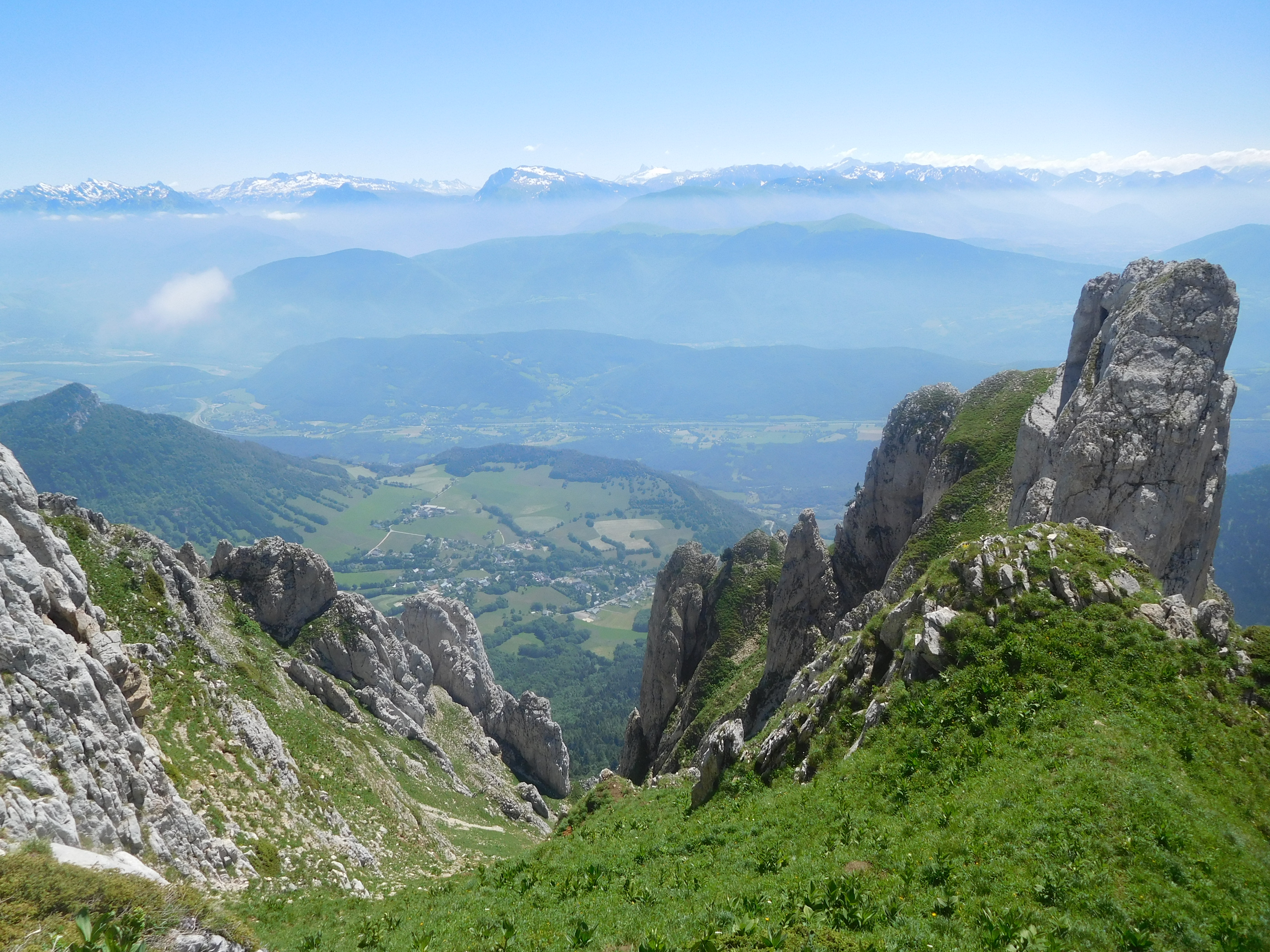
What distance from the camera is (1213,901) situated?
15047 mm

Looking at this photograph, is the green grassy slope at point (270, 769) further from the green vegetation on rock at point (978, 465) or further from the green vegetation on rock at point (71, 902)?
the green vegetation on rock at point (978, 465)

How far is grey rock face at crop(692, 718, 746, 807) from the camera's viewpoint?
1144 inches

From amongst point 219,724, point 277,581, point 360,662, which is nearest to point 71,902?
point 219,724

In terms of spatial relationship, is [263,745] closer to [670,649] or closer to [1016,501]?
[670,649]

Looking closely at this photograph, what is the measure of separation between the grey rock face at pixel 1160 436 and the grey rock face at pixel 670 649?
110 ft

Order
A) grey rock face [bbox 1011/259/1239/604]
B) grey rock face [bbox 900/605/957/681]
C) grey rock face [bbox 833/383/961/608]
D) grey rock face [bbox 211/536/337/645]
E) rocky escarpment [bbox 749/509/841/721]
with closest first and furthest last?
grey rock face [bbox 900/605/957/681]
grey rock face [bbox 1011/259/1239/604]
rocky escarpment [bbox 749/509/841/721]
grey rock face [bbox 211/536/337/645]
grey rock face [bbox 833/383/961/608]

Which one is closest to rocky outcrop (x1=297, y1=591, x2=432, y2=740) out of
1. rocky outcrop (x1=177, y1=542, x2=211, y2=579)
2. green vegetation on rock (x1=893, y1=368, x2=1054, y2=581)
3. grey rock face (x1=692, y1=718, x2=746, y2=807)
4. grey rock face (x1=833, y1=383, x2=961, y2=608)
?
rocky outcrop (x1=177, y1=542, x2=211, y2=579)

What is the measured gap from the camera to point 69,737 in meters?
23.5

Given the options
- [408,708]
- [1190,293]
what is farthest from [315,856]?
[1190,293]

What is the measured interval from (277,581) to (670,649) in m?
35.7

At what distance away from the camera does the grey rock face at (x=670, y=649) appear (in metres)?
69.9

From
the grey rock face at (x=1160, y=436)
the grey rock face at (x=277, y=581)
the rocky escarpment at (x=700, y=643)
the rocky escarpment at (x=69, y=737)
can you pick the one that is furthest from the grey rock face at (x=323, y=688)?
the grey rock face at (x=1160, y=436)

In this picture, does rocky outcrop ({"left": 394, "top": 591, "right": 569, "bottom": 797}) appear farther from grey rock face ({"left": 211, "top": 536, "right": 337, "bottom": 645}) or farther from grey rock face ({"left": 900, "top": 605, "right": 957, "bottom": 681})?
grey rock face ({"left": 900, "top": 605, "right": 957, "bottom": 681})

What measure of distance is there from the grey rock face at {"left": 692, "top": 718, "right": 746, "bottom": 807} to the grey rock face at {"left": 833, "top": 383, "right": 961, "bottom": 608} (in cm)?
3354
